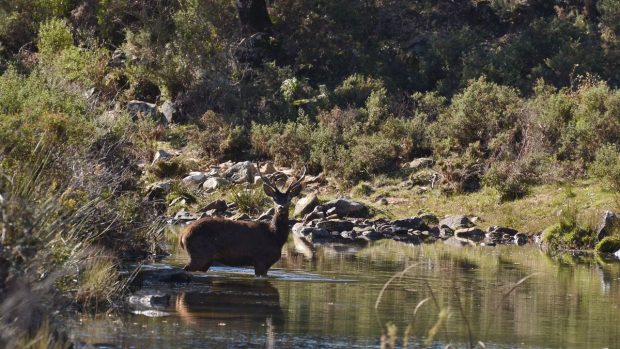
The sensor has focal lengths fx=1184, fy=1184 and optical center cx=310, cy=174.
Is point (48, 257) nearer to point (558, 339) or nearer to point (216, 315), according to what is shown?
point (216, 315)

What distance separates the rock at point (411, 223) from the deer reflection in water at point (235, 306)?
10.4 metres

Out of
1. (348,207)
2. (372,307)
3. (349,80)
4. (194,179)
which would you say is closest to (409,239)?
(348,207)

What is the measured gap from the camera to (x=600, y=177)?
28938 mm

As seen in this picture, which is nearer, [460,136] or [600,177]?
[600,177]

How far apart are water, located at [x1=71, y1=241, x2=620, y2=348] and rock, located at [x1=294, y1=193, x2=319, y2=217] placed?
6288 millimetres

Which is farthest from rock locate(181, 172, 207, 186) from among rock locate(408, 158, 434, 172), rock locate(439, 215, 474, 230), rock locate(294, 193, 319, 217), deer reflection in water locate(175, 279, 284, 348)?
deer reflection in water locate(175, 279, 284, 348)

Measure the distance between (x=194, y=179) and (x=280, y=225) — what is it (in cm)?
1375

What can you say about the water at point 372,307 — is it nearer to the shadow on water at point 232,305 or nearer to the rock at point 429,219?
the shadow on water at point 232,305

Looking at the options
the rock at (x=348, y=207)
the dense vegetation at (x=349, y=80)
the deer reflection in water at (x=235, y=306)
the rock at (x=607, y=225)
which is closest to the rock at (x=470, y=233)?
the dense vegetation at (x=349, y=80)

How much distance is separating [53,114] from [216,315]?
18.2ft

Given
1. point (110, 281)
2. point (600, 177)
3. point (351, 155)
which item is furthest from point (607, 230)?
point (110, 281)

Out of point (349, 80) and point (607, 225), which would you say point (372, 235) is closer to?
point (607, 225)

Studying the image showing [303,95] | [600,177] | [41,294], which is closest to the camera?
[41,294]

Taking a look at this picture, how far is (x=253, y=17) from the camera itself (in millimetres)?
41219
